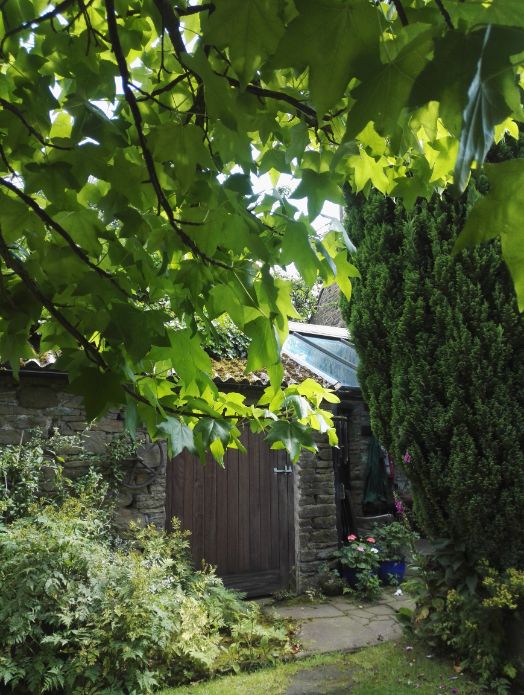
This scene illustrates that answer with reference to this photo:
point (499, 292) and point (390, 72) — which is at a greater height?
point (499, 292)

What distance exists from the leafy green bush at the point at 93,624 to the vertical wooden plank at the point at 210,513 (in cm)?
139

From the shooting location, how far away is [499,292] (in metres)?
3.89

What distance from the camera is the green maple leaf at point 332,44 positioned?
1.98ft

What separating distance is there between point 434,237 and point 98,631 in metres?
3.74

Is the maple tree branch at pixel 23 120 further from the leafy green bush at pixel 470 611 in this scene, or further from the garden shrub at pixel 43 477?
the leafy green bush at pixel 470 611

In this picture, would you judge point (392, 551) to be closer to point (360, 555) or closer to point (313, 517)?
point (360, 555)

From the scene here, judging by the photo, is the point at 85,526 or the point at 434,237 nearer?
the point at 85,526

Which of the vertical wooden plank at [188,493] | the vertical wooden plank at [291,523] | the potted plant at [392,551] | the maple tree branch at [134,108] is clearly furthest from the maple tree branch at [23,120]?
the potted plant at [392,551]

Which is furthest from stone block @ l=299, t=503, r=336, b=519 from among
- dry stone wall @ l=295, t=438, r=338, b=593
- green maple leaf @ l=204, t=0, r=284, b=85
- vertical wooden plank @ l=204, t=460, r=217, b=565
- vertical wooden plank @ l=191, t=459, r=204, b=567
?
green maple leaf @ l=204, t=0, r=284, b=85

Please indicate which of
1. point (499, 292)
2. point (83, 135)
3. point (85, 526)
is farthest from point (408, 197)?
point (85, 526)

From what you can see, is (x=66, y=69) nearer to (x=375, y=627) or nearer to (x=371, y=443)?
(x=375, y=627)

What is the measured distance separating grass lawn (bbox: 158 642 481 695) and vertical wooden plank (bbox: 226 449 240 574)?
1848mm

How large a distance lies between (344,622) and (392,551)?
1671mm

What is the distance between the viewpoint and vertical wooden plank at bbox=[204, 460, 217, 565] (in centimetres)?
552
